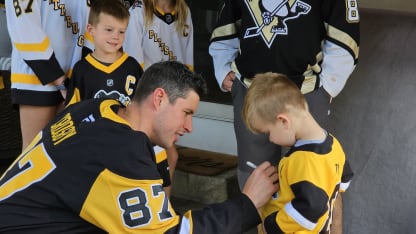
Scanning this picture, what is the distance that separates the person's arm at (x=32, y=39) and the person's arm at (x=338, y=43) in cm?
137

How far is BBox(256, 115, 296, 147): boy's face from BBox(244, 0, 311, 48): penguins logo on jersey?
0.84 m

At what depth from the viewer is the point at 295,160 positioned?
254cm

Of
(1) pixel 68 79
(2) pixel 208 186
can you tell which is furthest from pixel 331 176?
(2) pixel 208 186

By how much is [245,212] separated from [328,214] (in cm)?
45

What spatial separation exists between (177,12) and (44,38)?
0.79 metres

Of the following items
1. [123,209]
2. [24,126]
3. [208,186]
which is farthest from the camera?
[208,186]

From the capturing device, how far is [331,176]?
99.6 inches

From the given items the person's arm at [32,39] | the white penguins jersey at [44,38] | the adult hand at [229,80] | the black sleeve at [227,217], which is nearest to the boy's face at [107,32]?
the white penguins jersey at [44,38]

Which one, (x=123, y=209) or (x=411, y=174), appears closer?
(x=123, y=209)

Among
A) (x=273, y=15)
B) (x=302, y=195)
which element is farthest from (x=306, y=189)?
(x=273, y=15)

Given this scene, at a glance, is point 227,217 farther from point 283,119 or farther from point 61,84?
point 61,84

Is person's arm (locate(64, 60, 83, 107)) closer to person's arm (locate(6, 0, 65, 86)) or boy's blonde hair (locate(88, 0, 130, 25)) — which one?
person's arm (locate(6, 0, 65, 86))

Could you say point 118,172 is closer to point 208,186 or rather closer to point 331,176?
point 331,176

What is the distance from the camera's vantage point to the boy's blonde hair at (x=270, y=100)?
2.57 m
